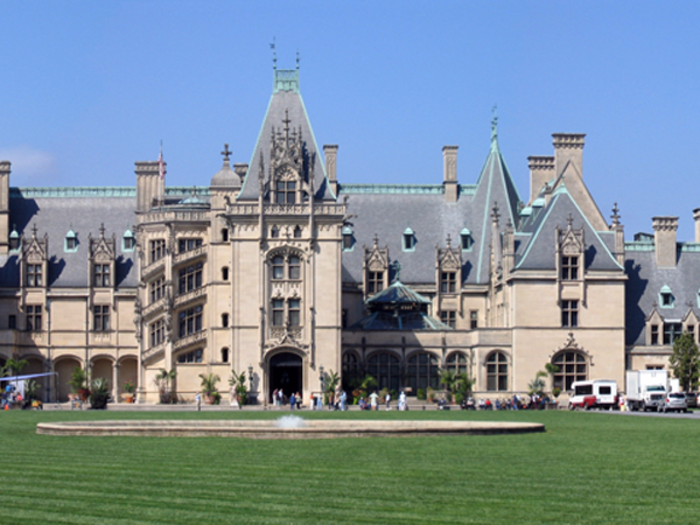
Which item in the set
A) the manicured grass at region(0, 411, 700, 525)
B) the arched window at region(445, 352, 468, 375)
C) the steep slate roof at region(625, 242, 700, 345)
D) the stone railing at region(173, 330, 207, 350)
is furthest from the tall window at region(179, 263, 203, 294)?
the manicured grass at region(0, 411, 700, 525)

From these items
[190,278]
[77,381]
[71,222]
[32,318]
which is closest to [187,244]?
[190,278]

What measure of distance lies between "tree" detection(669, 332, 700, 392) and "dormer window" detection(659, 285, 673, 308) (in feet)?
17.9

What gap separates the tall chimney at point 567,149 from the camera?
8769 centimetres

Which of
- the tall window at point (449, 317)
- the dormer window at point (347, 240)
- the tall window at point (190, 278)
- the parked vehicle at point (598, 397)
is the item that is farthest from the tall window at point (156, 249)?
the parked vehicle at point (598, 397)

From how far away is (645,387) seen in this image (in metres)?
70.4

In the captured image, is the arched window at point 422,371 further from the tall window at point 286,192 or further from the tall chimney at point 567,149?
the tall chimney at point 567,149

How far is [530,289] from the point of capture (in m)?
78.1

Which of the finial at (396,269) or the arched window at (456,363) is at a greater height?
the finial at (396,269)

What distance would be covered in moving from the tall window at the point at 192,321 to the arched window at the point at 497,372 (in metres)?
18.4

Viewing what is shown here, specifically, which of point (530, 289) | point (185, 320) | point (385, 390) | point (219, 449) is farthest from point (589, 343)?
point (219, 449)

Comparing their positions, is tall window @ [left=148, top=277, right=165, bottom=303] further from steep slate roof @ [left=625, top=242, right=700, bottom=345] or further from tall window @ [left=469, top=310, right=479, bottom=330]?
steep slate roof @ [left=625, top=242, right=700, bottom=345]

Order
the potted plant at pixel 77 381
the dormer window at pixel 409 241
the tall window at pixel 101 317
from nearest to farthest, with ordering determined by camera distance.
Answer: the potted plant at pixel 77 381
the dormer window at pixel 409 241
the tall window at pixel 101 317

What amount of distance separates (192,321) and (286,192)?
34.3 feet

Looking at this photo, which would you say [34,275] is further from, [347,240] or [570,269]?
[570,269]
